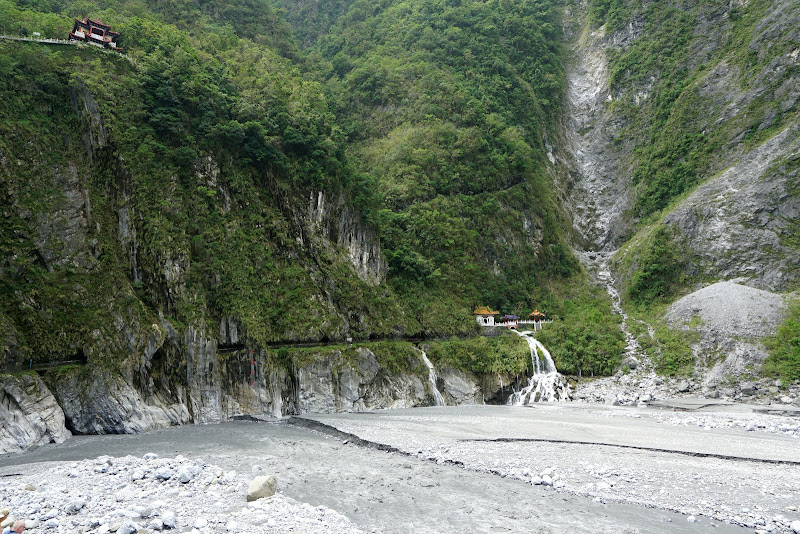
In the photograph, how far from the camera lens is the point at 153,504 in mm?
10820

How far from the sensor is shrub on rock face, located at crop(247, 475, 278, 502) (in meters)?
A: 11.4

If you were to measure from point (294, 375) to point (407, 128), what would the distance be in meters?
38.4

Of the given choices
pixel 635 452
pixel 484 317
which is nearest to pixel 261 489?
pixel 635 452

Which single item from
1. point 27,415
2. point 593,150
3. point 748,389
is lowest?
point 748,389

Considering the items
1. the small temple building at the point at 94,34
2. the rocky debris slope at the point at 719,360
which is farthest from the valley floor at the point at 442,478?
the small temple building at the point at 94,34

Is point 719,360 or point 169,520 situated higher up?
point 169,520

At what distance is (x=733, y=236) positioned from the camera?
47562mm

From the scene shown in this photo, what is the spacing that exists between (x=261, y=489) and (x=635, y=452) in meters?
13.3

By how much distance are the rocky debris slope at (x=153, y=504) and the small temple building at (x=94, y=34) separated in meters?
32.9

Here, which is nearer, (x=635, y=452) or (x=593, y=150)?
(x=635, y=452)

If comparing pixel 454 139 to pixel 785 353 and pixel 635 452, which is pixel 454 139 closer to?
pixel 785 353

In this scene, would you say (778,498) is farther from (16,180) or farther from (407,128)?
(407,128)

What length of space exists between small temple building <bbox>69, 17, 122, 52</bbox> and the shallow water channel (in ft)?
95.1

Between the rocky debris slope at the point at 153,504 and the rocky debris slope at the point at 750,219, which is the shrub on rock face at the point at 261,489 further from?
the rocky debris slope at the point at 750,219
